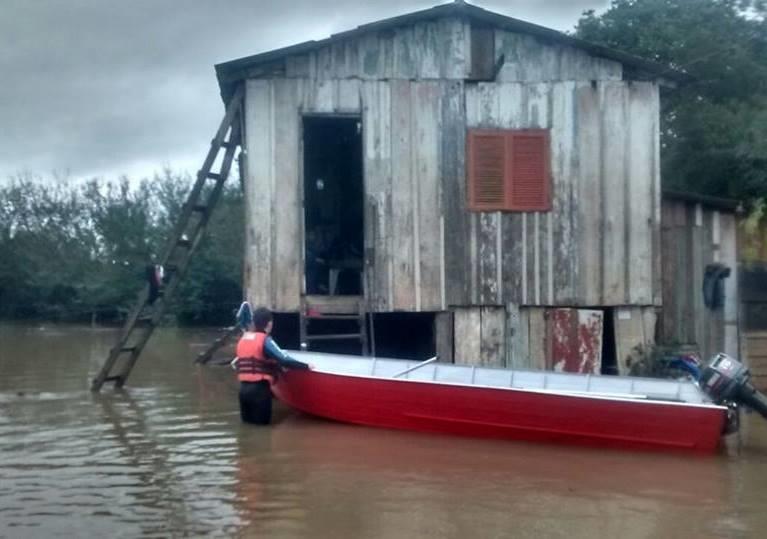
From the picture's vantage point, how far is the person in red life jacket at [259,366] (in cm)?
1341

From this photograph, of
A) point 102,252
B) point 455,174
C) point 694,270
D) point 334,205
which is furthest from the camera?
point 102,252

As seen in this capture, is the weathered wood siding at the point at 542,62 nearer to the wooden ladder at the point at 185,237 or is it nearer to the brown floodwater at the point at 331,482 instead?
the wooden ladder at the point at 185,237

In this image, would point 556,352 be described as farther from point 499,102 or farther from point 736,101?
point 736,101

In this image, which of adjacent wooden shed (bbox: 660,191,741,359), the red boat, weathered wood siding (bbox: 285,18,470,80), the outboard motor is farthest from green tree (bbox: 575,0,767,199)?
the outboard motor

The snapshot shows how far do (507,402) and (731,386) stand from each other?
7.72 ft

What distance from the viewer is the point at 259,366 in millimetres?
13406

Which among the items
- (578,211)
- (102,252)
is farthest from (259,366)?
(102,252)

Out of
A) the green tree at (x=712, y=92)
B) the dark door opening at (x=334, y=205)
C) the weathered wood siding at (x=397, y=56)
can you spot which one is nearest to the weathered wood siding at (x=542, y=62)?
the weathered wood siding at (x=397, y=56)

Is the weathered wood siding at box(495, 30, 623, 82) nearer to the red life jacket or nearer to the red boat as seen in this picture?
the red boat

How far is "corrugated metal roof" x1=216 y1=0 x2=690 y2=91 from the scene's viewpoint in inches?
580

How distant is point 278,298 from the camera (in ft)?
48.8

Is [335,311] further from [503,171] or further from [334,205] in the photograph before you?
[334,205]

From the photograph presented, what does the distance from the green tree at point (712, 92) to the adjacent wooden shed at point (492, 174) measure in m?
5.61

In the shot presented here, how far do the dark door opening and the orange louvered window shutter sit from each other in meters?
2.54
